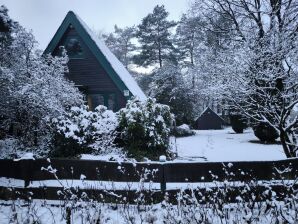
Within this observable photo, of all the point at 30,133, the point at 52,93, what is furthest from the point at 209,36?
the point at 30,133

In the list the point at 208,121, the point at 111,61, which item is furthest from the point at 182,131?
the point at 111,61

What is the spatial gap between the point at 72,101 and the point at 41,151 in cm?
316

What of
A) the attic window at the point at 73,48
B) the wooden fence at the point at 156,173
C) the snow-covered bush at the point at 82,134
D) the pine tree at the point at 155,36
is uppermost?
the pine tree at the point at 155,36

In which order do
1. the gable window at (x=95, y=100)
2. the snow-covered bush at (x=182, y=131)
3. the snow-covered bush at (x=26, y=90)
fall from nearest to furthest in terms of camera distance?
1. the snow-covered bush at (x=26, y=90)
2. the gable window at (x=95, y=100)
3. the snow-covered bush at (x=182, y=131)

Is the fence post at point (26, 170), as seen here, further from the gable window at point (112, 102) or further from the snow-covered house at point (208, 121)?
the snow-covered house at point (208, 121)

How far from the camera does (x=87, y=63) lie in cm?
1585

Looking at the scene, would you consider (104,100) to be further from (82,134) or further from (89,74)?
(82,134)

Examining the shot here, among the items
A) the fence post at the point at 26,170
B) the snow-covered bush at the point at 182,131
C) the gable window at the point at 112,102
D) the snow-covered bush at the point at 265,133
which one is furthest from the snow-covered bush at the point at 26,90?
the snow-covered bush at the point at 182,131

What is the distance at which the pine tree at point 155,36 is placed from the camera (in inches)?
1596

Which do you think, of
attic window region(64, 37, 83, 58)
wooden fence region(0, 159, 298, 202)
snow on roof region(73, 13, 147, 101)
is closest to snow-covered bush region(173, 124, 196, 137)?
snow on roof region(73, 13, 147, 101)

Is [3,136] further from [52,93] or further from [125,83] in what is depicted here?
[125,83]

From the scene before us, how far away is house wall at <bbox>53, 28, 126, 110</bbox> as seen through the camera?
15.7 m

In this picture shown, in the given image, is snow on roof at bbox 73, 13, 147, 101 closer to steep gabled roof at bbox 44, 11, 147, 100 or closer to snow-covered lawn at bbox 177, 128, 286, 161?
steep gabled roof at bbox 44, 11, 147, 100

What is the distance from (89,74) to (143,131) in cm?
712
